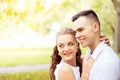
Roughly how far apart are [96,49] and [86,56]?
6.1 inches

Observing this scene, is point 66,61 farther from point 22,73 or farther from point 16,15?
point 22,73

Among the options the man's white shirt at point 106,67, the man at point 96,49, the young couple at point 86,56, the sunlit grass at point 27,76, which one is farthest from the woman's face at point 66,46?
the sunlit grass at point 27,76

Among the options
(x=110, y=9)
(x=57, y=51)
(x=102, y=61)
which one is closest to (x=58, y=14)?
(x=110, y=9)

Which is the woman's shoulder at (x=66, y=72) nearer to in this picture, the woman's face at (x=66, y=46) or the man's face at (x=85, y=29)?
the woman's face at (x=66, y=46)

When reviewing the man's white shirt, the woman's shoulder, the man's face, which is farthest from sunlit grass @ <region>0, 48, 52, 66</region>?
the man's white shirt

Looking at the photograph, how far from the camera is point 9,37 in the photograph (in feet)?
21.0

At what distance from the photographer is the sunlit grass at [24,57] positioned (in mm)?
6480

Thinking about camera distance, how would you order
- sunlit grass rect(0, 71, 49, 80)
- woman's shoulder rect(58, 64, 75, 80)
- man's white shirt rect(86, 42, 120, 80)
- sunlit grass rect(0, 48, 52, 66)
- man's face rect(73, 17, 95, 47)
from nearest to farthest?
man's white shirt rect(86, 42, 120, 80) → man's face rect(73, 17, 95, 47) → woman's shoulder rect(58, 64, 75, 80) → sunlit grass rect(0, 71, 49, 80) → sunlit grass rect(0, 48, 52, 66)

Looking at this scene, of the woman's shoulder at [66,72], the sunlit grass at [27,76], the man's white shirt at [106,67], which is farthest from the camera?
the sunlit grass at [27,76]

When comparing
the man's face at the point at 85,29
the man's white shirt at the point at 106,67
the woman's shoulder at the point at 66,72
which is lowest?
the woman's shoulder at the point at 66,72

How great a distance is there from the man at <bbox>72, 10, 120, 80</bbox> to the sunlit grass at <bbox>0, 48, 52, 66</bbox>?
4.82m

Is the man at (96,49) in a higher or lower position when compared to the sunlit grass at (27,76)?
higher

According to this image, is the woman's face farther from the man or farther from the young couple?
the man

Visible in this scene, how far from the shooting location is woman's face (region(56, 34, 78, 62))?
6.28ft
